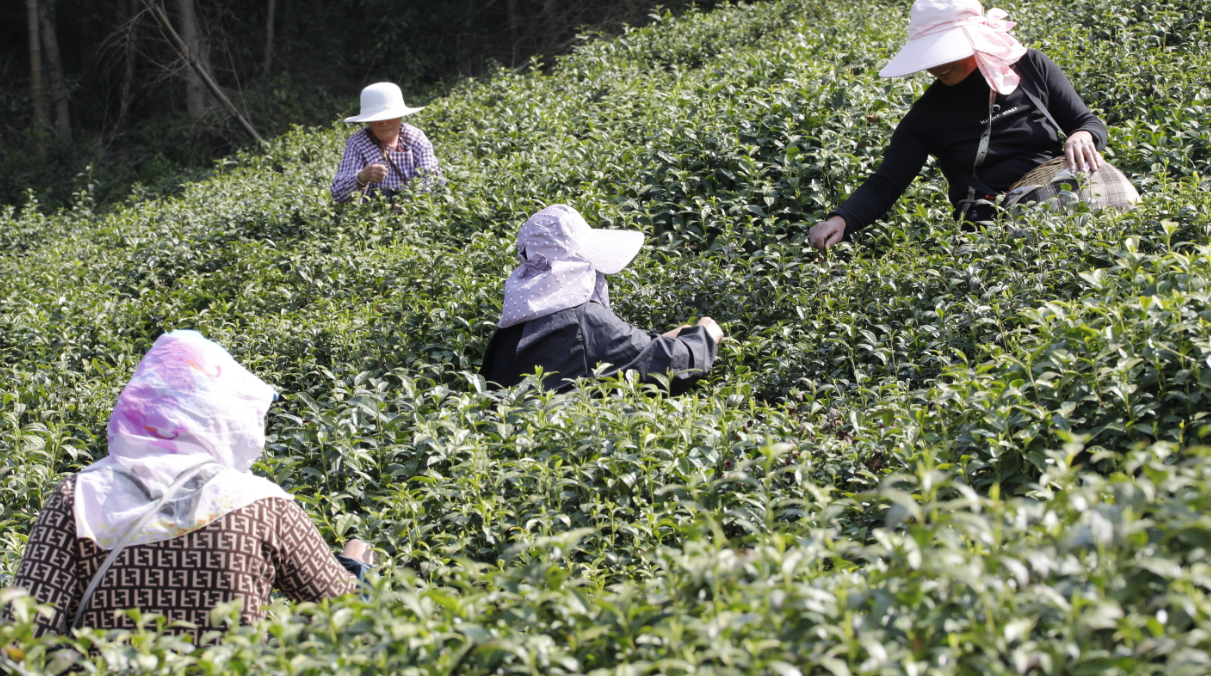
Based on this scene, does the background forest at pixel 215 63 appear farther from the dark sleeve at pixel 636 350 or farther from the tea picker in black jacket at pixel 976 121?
the dark sleeve at pixel 636 350

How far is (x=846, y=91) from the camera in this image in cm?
577

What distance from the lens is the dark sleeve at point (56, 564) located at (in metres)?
2.08

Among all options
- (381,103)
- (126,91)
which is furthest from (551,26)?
(381,103)

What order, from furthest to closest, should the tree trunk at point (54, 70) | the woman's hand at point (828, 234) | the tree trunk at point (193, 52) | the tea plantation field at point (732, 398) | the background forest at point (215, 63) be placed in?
the tree trunk at point (54, 70) → the background forest at point (215, 63) → the tree trunk at point (193, 52) → the woman's hand at point (828, 234) → the tea plantation field at point (732, 398)

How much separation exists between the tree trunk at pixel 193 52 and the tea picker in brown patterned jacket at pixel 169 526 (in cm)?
1391

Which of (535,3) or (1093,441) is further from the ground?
(535,3)

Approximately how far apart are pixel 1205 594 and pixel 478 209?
4631 millimetres

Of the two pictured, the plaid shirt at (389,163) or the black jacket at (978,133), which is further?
the plaid shirt at (389,163)

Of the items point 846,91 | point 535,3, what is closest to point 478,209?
point 846,91

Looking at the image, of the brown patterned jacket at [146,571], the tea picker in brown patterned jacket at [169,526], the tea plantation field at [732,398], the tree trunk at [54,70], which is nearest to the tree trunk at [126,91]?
the tree trunk at [54,70]

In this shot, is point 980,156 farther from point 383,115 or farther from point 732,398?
point 383,115

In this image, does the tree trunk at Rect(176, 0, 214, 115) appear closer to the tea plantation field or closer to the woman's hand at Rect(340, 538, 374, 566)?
the tea plantation field

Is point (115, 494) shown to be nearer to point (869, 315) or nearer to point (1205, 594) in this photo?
point (1205, 594)

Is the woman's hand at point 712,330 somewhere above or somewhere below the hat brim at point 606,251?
below
